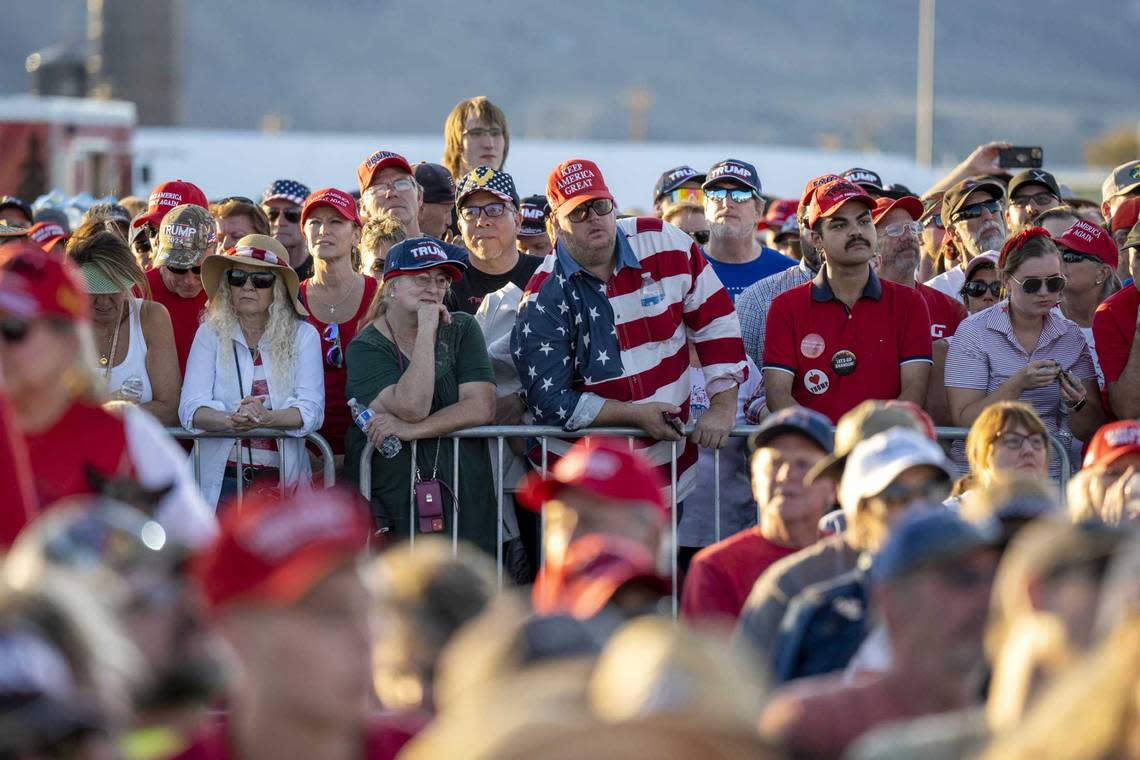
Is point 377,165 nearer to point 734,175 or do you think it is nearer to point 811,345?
point 734,175

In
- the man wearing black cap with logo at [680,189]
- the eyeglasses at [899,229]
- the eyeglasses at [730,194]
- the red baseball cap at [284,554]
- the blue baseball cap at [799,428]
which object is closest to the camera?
the red baseball cap at [284,554]

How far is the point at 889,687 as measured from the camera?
3.36 m

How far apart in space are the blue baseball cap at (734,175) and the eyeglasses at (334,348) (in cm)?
207

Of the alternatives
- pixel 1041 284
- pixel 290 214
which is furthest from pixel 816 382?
pixel 290 214

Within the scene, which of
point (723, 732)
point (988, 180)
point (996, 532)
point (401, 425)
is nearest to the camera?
point (723, 732)

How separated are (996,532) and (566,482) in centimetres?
131

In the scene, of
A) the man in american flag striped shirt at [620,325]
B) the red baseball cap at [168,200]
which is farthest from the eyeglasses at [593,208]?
the red baseball cap at [168,200]

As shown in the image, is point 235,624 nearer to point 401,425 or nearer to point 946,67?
point 401,425

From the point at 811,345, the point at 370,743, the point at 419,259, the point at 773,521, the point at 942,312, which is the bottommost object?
the point at 370,743

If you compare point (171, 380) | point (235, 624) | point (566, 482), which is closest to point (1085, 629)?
point (235, 624)

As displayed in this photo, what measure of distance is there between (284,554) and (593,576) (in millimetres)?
1177

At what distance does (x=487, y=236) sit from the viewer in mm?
7750

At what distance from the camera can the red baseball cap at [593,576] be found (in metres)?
3.74

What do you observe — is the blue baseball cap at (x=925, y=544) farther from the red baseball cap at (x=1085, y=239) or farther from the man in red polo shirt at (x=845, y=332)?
the red baseball cap at (x=1085, y=239)
